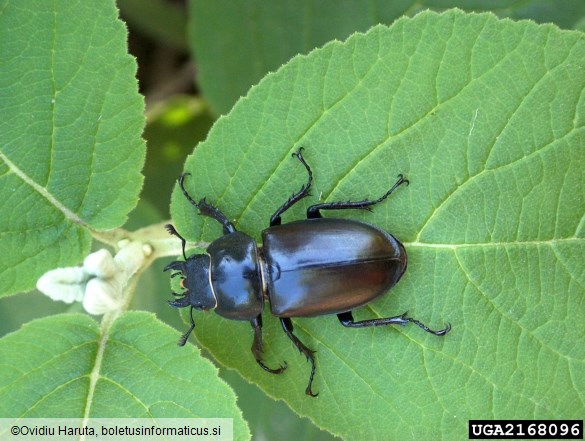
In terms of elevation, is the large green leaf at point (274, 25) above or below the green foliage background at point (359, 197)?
above

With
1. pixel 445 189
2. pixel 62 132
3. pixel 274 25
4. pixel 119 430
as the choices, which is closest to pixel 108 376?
pixel 119 430

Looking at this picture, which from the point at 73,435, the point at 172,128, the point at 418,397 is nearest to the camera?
the point at 73,435

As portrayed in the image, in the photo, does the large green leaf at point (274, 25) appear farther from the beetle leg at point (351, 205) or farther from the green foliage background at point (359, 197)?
the beetle leg at point (351, 205)

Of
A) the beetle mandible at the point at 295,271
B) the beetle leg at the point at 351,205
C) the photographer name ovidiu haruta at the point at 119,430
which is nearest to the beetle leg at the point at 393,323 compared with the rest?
the beetle mandible at the point at 295,271

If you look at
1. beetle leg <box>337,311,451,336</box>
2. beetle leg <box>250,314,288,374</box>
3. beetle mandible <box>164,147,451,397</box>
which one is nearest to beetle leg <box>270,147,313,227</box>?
beetle mandible <box>164,147,451,397</box>

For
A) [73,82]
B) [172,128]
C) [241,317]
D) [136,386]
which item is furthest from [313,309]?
[172,128]

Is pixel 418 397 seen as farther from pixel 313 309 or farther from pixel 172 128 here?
pixel 172 128

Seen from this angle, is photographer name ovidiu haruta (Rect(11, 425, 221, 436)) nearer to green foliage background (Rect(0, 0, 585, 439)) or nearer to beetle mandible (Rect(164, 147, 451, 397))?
green foliage background (Rect(0, 0, 585, 439))
